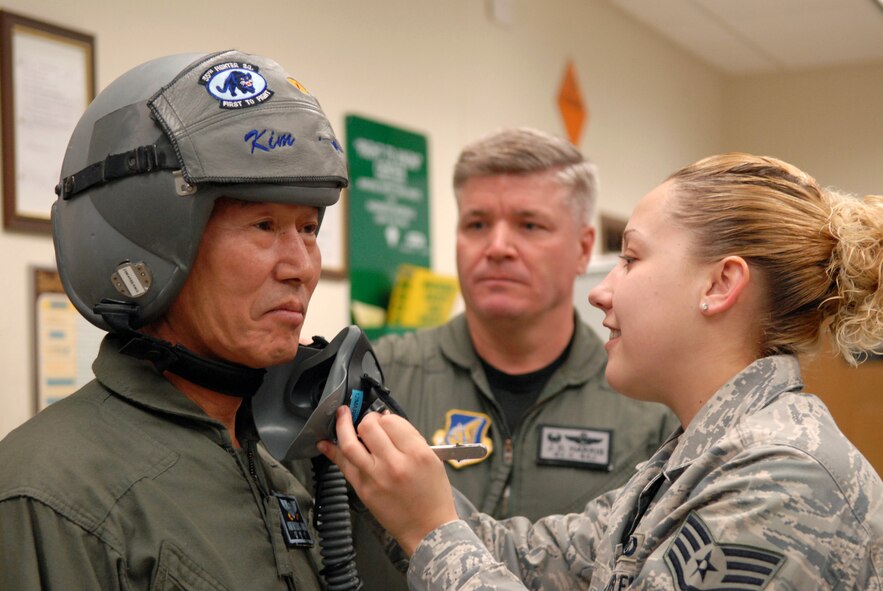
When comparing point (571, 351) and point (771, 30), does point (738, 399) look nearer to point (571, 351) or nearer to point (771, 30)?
point (571, 351)

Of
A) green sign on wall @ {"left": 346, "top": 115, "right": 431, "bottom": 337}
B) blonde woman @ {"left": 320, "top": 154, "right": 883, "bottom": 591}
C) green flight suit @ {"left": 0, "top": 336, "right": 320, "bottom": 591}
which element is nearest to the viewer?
green flight suit @ {"left": 0, "top": 336, "right": 320, "bottom": 591}

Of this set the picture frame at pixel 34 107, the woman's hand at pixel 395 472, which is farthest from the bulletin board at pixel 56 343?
the woman's hand at pixel 395 472

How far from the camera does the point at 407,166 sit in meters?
3.99

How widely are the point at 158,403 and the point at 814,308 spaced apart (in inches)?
40.0

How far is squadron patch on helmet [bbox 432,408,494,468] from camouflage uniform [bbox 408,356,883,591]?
0.71 meters

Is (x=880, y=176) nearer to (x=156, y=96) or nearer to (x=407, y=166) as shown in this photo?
(x=407, y=166)

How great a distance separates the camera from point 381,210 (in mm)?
3826

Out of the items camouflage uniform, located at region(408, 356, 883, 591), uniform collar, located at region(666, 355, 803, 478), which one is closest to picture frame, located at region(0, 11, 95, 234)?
camouflage uniform, located at region(408, 356, 883, 591)

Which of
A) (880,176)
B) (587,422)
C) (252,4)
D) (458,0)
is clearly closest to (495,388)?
(587,422)

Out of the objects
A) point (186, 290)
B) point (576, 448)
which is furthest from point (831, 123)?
point (186, 290)

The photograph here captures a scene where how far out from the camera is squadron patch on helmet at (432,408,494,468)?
2312 millimetres

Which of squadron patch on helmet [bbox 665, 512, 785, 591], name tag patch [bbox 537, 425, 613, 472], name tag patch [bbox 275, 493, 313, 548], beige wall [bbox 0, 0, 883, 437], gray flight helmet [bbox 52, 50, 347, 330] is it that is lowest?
name tag patch [bbox 537, 425, 613, 472]

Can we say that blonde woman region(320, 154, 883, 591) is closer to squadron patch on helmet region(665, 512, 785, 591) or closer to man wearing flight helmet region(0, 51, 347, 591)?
squadron patch on helmet region(665, 512, 785, 591)

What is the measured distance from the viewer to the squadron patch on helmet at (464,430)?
7.59 feet
